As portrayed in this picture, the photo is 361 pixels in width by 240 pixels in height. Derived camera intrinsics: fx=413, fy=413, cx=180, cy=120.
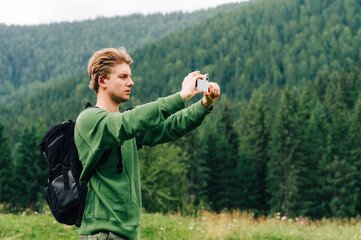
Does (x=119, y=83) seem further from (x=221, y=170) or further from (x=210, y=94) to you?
(x=221, y=170)

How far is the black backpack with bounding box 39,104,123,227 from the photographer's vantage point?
257 centimetres

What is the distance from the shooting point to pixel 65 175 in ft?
8.43

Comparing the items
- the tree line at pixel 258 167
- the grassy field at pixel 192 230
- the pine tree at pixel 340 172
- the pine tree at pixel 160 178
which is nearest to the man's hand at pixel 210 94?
the grassy field at pixel 192 230

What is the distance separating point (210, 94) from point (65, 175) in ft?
3.47

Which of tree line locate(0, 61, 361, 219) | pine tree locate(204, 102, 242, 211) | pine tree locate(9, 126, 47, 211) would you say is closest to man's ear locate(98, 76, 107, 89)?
tree line locate(0, 61, 361, 219)

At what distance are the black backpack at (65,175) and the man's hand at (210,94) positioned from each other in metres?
0.68

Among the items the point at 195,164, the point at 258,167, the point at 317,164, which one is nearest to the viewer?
the point at 195,164

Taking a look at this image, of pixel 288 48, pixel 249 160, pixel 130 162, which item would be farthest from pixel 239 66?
pixel 130 162

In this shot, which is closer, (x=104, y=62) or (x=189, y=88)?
(x=189, y=88)

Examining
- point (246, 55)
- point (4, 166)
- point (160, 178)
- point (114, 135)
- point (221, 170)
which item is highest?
point (114, 135)

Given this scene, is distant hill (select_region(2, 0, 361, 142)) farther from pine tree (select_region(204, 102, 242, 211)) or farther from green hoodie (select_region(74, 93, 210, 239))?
green hoodie (select_region(74, 93, 210, 239))

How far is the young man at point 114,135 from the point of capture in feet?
7.74

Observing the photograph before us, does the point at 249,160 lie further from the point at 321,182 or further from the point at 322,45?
the point at 322,45

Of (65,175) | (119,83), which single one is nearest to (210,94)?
(119,83)
